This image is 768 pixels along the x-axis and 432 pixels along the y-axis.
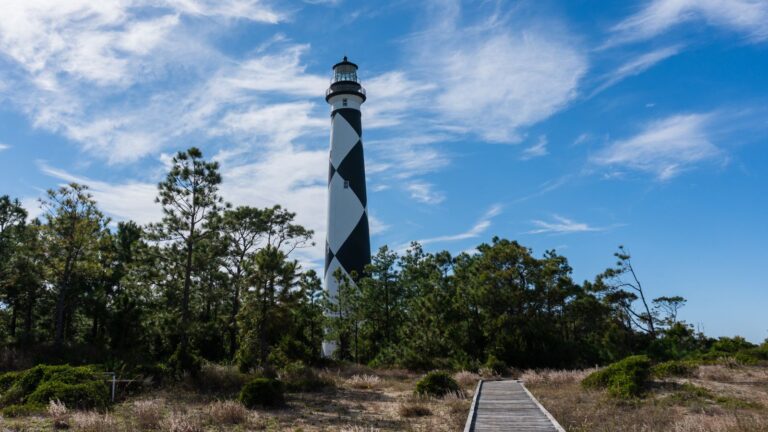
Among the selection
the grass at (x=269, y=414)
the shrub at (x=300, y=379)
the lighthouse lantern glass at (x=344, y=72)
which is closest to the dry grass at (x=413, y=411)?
the grass at (x=269, y=414)

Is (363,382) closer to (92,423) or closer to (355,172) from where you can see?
(92,423)

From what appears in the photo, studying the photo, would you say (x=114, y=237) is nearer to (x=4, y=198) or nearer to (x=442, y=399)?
(x=4, y=198)

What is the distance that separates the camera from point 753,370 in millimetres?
20078

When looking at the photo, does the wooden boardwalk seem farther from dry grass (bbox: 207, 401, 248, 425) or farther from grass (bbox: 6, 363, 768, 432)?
dry grass (bbox: 207, 401, 248, 425)

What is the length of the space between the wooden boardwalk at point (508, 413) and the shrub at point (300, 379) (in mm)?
6787

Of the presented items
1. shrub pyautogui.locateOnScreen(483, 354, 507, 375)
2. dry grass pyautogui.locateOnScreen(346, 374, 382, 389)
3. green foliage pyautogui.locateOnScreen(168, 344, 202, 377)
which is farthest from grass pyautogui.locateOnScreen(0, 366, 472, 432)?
shrub pyautogui.locateOnScreen(483, 354, 507, 375)

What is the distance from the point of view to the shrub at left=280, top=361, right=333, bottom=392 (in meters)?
19.0

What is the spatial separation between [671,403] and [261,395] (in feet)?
38.1

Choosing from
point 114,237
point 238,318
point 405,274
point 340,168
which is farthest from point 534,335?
point 114,237

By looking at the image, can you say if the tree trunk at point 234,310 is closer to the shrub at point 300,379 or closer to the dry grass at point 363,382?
the shrub at point 300,379

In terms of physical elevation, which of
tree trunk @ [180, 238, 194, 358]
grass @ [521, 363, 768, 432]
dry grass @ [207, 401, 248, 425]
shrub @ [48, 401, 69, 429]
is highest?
tree trunk @ [180, 238, 194, 358]

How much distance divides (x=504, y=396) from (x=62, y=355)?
21.1 m

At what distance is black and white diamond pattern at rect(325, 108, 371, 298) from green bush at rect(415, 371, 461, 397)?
18.8 metres

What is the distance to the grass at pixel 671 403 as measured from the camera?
10266mm
